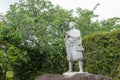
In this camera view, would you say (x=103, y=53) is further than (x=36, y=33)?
No

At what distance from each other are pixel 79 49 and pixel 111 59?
2251 mm

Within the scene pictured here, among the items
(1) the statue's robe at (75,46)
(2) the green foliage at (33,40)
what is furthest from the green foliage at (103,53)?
(1) the statue's robe at (75,46)

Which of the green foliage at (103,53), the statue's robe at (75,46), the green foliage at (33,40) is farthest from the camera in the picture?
the green foliage at (33,40)

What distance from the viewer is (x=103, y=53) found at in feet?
40.3

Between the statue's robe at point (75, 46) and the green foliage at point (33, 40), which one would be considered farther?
the green foliage at point (33, 40)

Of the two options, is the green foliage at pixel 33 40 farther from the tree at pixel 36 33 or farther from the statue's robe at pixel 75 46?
the statue's robe at pixel 75 46

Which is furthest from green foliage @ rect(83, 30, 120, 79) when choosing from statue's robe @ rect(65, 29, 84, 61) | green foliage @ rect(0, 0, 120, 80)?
statue's robe @ rect(65, 29, 84, 61)

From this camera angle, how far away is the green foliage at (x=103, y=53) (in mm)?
11773

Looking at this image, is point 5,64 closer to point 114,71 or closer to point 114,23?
point 114,71

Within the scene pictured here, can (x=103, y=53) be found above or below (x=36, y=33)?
below

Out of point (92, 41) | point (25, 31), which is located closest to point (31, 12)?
point (25, 31)

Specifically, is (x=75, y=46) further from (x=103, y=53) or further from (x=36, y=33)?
(x=36, y=33)

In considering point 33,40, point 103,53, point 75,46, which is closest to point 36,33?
point 33,40

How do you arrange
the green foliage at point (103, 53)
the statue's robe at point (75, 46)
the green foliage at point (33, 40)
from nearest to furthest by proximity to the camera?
the statue's robe at point (75, 46), the green foliage at point (103, 53), the green foliage at point (33, 40)
